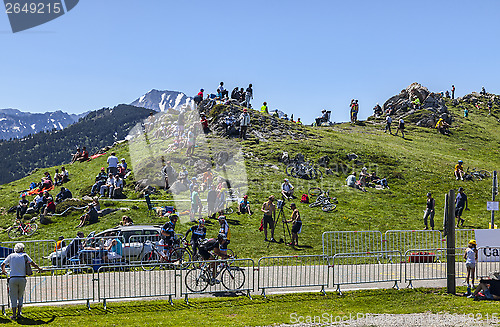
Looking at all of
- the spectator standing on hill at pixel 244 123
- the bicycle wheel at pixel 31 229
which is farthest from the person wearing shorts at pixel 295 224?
the spectator standing on hill at pixel 244 123

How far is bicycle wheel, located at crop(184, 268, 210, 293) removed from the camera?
14.7 m

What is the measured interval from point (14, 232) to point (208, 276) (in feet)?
55.3

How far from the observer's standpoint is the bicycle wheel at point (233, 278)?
14.8 meters

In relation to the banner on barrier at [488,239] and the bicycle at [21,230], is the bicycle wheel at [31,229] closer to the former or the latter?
the bicycle at [21,230]

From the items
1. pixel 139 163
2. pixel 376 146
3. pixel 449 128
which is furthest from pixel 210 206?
pixel 449 128

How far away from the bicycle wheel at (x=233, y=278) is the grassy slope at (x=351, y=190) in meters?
5.49

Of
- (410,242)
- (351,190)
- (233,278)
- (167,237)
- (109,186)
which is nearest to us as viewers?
(233,278)

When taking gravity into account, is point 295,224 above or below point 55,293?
above

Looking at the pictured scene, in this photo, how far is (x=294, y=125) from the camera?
5075 cm

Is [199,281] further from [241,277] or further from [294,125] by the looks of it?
[294,125]

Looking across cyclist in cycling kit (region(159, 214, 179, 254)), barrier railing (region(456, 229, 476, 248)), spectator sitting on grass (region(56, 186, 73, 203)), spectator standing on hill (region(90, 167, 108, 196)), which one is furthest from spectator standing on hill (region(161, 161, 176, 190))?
barrier railing (region(456, 229, 476, 248))

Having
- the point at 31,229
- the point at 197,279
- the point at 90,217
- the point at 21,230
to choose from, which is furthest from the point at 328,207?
the point at 21,230

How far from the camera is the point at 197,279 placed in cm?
1473

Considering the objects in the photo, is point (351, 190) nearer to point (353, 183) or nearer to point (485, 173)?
point (353, 183)
